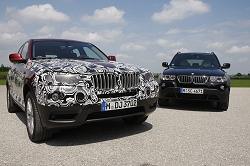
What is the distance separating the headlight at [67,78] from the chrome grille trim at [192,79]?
390 centimetres

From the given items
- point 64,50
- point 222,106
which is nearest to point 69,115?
point 64,50

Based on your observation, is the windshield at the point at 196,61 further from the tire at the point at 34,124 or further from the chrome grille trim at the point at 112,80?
the tire at the point at 34,124

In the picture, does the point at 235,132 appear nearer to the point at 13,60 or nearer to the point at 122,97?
the point at 122,97

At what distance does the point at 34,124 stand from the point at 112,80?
1.25m

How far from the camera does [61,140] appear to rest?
12.3ft

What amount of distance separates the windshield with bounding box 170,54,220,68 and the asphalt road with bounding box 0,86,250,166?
9.14 ft

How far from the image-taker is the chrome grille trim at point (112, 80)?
3.38 metres

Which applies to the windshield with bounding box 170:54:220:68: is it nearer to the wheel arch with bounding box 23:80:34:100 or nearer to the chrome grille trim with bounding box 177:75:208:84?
the chrome grille trim with bounding box 177:75:208:84

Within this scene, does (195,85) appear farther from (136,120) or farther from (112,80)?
(112,80)

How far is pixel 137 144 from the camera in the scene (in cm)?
355

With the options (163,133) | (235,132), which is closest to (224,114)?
(235,132)

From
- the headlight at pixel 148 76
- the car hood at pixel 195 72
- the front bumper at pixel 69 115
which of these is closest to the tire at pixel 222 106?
the car hood at pixel 195 72

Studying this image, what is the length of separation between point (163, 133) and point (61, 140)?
166cm

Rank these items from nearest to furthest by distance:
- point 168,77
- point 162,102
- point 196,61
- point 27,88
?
1. point 27,88
2. point 168,77
3. point 162,102
4. point 196,61
